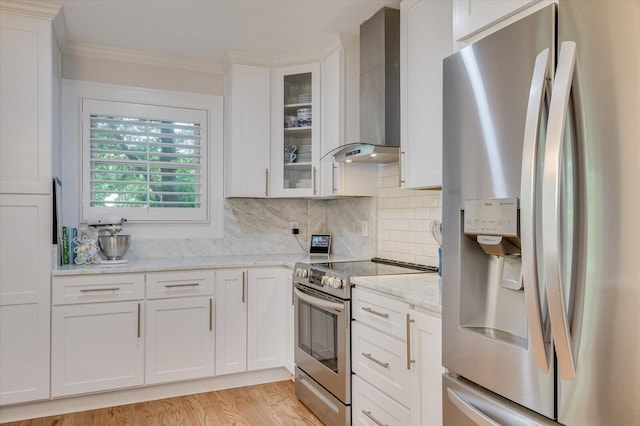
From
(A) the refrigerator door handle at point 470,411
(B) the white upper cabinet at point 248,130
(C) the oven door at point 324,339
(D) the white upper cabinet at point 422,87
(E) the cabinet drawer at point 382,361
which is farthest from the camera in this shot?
(B) the white upper cabinet at point 248,130

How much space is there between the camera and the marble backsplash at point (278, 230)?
3553 millimetres

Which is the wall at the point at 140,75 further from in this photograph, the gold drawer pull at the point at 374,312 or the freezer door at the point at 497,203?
the freezer door at the point at 497,203

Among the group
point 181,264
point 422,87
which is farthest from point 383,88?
point 181,264

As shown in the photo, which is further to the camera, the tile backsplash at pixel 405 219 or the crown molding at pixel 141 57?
the crown molding at pixel 141 57

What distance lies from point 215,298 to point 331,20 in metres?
2.06

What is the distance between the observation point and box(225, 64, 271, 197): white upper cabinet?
139 inches

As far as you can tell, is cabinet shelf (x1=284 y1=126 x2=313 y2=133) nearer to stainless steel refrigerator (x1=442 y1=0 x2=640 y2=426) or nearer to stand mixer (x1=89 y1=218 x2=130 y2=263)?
stand mixer (x1=89 y1=218 x2=130 y2=263)

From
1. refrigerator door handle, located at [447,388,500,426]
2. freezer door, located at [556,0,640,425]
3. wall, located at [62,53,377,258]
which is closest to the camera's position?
freezer door, located at [556,0,640,425]

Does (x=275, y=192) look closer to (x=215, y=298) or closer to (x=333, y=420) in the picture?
(x=215, y=298)

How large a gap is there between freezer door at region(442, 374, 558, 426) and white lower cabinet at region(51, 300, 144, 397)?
221cm

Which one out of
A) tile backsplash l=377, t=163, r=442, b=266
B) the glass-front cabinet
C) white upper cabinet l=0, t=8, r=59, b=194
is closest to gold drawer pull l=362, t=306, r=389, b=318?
tile backsplash l=377, t=163, r=442, b=266

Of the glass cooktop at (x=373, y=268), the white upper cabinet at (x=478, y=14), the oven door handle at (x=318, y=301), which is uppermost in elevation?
the white upper cabinet at (x=478, y=14)

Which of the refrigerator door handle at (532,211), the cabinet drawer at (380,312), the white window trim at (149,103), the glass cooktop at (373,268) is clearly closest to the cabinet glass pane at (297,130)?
the white window trim at (149,103)

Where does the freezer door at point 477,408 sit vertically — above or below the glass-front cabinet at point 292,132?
Answer: below
